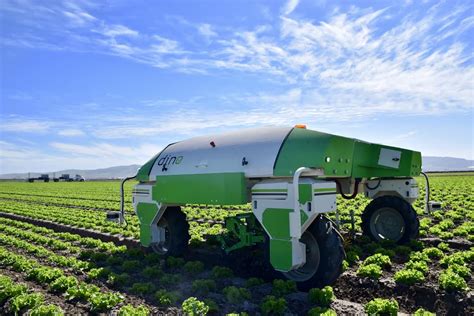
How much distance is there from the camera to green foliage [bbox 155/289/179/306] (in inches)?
227

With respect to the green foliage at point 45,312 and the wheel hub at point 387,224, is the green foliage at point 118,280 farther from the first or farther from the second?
the wheel hub at point 387,224

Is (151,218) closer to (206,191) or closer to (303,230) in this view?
(206,191)

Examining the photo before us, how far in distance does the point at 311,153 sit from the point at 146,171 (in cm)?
438

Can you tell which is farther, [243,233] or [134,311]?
[243,233]

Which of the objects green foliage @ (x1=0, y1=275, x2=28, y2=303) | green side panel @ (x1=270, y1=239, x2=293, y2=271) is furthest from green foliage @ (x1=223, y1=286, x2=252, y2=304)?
green foliage @ (x1=0, y1=275, x2=28, y2=303)

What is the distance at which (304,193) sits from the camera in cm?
573

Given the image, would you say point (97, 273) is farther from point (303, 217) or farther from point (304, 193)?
point (304, 193)

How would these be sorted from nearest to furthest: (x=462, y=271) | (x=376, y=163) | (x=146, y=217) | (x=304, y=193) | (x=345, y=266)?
(x=304, y=193), (x=462, y=271), (x=345, y=266), (x=376, y=163), (x=146, y=217)

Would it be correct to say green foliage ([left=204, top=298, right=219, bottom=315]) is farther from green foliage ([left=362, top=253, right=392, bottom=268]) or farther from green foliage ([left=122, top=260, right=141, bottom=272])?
green foliage ([left=362, top=253, right=392, bottom=268])

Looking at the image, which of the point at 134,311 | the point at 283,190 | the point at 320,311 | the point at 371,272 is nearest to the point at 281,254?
the point at 283,190

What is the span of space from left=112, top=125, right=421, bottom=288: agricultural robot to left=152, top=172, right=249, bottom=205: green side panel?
2cm

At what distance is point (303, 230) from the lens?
5777 millimetres

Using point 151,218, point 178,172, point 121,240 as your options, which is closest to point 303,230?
point 178,172

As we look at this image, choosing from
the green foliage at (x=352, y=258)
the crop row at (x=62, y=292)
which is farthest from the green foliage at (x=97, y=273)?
the green foliage at (x=352, y=258)
